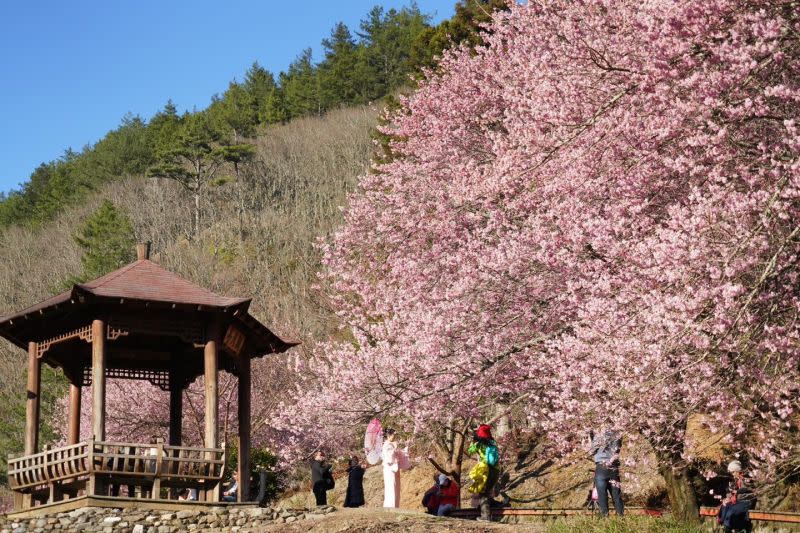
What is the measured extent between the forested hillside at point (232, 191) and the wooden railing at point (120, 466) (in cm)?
1936

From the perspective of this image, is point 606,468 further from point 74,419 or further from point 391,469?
point 74,419

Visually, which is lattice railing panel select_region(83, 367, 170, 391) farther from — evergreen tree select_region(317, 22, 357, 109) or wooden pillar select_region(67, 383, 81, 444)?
evergreen tree select_region(317, 22, 357, 109)

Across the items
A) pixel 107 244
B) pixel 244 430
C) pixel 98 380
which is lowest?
pixel 244 430

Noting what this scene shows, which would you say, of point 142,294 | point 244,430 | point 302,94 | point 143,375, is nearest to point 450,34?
point 143,375

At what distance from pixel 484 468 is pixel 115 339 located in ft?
22.9

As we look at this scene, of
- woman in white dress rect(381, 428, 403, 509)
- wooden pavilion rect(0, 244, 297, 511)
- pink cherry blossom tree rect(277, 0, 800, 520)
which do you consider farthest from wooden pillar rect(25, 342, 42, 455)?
woman in white dress rect(381, 428, 403, 509)

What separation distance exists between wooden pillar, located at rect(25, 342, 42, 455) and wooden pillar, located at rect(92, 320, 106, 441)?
6.17ft

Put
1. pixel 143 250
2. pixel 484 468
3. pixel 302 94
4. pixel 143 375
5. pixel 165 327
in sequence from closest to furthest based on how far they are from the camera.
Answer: pixel 484 468, pixel 165 327, pixel 143 250, pixel 143 375, pixel 302 94

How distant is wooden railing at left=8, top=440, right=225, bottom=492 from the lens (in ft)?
55.0

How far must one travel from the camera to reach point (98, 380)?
56.5 ft

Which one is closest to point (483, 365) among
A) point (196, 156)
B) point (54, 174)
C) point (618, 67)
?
point (618, 67)

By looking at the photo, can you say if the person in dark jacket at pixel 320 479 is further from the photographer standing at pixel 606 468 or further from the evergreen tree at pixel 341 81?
the evergreen tree at pixel 341 81

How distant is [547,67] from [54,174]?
76270mm

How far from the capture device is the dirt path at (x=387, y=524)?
1374cm
